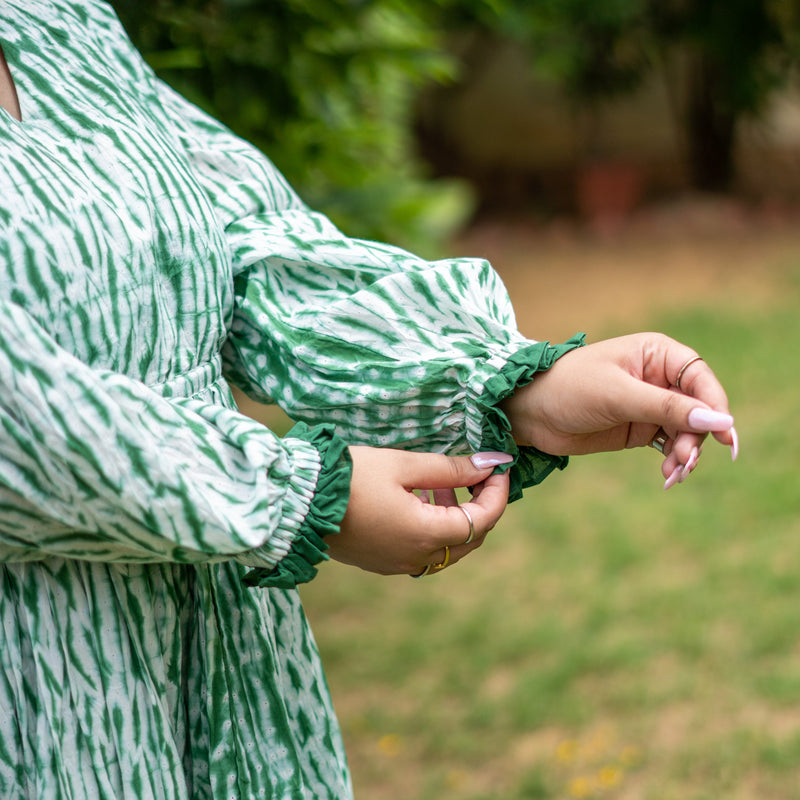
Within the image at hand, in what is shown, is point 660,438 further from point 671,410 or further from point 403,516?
point 403,516

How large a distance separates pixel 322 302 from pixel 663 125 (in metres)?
9.32

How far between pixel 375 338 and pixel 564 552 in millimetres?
2841

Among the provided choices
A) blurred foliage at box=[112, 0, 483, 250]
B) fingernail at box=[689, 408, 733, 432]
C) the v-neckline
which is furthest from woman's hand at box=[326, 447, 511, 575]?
blurred foliage at box=[112, 0, 483, 250]

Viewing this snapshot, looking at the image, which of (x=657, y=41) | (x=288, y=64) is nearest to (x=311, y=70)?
(x=288, y=64)

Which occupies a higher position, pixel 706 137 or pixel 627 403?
pixel 706 137

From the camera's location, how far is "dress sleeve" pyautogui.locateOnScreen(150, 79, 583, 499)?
1.11 metres

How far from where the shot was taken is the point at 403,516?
1.00 m

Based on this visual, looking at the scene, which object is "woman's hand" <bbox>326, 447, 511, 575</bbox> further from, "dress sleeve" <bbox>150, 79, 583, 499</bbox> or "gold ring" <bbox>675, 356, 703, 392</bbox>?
"gold ring" <bbox>675, 356, 703, 392</bbox>

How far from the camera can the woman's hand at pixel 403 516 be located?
1.00 meters

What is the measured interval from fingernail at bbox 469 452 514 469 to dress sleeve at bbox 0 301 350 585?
19 centimetres

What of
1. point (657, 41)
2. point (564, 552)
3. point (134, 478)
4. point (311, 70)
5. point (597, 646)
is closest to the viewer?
point (134, 478)

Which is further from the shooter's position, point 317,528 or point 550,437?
point 550,437

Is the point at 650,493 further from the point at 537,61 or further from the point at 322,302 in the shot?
the point at 537,61

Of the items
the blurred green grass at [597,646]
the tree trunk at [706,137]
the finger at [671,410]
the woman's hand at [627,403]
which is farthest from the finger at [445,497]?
the tree trunk at [706,137]
